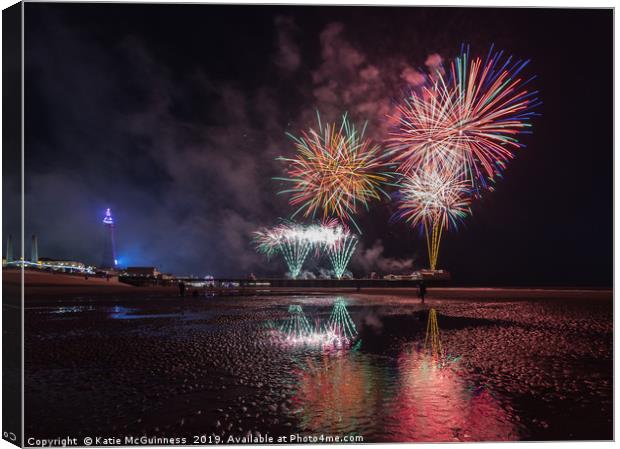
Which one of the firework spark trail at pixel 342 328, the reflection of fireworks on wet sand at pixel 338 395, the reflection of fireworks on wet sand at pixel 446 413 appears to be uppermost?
the reflection of fireworks on wet sand at pixel 338 395

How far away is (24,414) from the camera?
623 cm

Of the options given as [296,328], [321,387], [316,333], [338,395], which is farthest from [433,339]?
[338,395]

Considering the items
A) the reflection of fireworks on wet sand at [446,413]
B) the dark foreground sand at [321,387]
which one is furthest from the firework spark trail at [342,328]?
the reflection of fireworks on wet sand at [446,413]

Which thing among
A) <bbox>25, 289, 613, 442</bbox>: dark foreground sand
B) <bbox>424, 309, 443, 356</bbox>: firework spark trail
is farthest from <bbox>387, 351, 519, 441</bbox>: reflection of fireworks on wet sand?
<bbox>424, 309, 443, 356</bbox>: firework spark trail

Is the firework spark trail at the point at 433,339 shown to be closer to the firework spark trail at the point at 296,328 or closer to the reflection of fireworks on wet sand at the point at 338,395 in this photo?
the reflection of fireworks on wet sand at the point at 338,395

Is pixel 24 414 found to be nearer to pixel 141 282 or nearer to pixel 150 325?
pixel 150 325

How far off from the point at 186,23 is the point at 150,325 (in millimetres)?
10152

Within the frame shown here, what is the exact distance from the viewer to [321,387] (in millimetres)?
6871

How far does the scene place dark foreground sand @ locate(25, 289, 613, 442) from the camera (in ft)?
18.4

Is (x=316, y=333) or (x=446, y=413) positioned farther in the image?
(x=316, y=333)

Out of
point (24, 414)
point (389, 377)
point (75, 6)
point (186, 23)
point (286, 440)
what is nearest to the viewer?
point (286, 440)

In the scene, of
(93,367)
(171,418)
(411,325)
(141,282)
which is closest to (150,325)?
(93,367)

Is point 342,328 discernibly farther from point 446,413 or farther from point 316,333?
point 446,413

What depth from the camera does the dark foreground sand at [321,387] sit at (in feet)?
18.4
